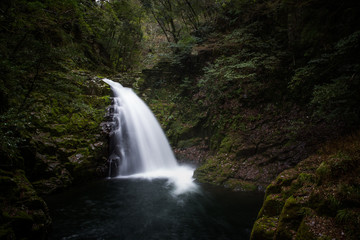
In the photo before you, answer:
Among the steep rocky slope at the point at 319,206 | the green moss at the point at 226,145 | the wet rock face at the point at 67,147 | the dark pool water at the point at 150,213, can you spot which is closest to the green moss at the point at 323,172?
the steep rocky slope at the point at 319,206

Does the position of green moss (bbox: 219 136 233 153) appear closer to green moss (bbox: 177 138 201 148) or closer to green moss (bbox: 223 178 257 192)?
green moss (bbox: 223 178 257 192)

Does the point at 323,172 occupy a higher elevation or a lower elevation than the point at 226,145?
lower

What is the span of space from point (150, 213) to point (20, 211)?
136 inches

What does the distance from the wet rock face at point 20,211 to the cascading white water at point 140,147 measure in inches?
205

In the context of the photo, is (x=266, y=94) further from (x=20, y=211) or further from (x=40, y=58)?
(x=20, y=211)

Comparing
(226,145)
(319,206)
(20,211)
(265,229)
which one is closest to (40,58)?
(20,211)

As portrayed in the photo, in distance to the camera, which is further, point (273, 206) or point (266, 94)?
point (266, 94)

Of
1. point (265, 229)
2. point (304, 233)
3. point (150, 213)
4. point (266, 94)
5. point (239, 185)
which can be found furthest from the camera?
point (266, 94)

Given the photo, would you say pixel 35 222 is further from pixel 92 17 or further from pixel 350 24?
pixel 350 24

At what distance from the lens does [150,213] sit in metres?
6.18

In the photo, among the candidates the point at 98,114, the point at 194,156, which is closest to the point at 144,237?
the point at 194,156

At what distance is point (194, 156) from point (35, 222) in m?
7.49

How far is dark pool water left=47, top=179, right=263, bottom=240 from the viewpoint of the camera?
197 inches

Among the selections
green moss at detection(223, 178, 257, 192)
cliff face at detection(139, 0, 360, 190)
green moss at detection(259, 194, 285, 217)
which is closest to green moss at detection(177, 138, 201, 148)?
cliff face at detection(139, 0, 360, 190)
